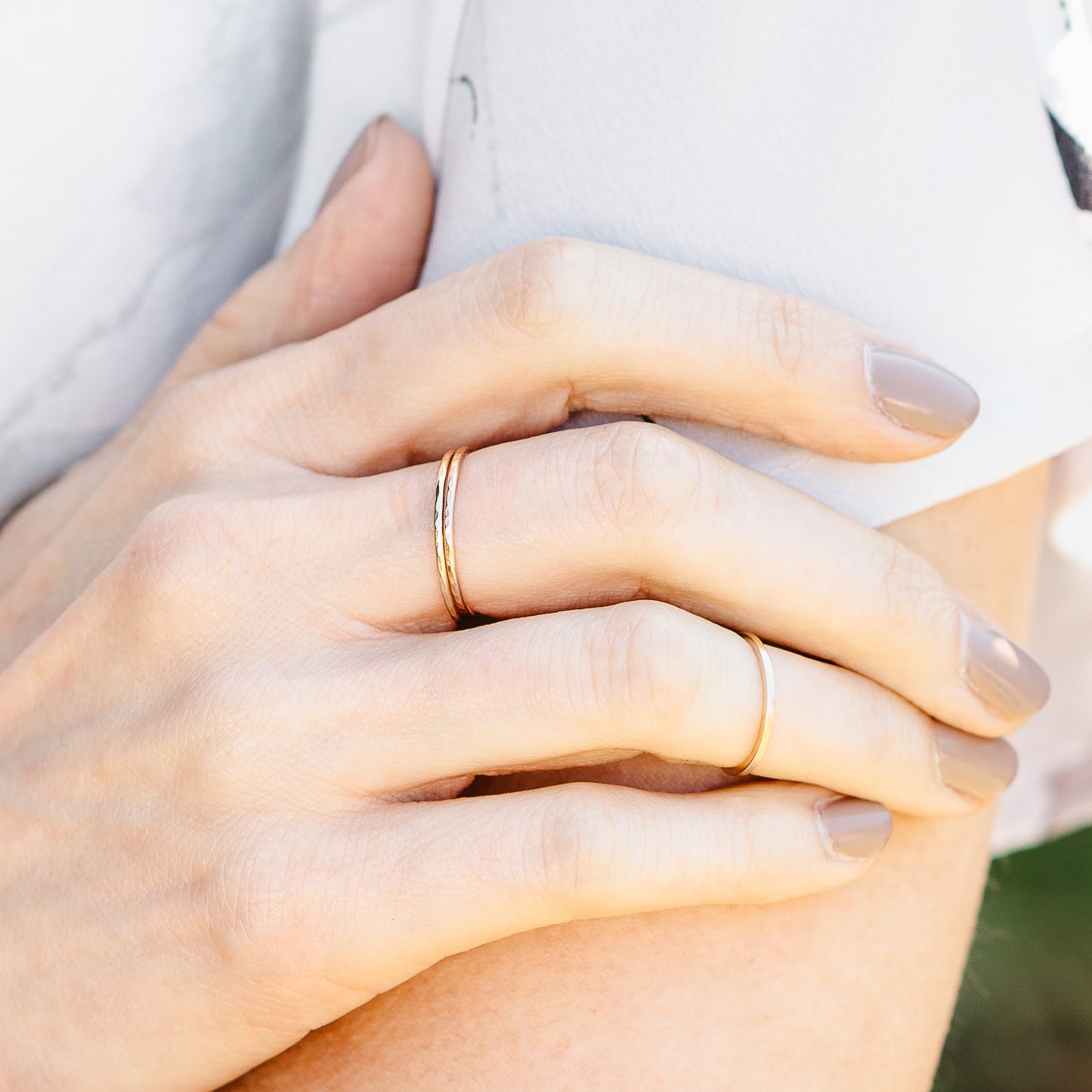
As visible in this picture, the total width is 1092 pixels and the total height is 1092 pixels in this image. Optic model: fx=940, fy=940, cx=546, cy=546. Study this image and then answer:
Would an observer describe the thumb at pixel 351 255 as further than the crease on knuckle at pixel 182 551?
Yes

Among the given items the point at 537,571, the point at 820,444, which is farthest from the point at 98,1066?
the point at 820,444

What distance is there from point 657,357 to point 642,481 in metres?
0.09

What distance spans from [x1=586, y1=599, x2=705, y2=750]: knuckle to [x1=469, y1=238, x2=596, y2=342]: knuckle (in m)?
0.22

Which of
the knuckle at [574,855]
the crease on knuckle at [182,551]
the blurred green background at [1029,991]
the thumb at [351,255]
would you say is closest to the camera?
the knuckle at [574,855]

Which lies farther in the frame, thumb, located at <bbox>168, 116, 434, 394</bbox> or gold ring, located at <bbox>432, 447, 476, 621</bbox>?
thumb, located at <bbox>168, 116, 434, 394</bbox>

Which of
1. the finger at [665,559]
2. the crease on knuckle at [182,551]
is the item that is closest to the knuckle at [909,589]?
the finger at [665,559]

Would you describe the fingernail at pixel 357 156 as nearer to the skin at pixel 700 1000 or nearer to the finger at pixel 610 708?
the finger at pixel 610 708

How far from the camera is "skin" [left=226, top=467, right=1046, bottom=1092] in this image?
673mm

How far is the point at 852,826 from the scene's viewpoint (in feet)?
2.30

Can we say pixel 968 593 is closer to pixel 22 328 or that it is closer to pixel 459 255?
pixel 459 255

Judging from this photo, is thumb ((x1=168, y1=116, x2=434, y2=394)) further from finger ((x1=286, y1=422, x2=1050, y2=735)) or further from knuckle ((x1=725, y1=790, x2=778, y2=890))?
knuckle ((x1=725, y1=790, x2=778, y2=890))

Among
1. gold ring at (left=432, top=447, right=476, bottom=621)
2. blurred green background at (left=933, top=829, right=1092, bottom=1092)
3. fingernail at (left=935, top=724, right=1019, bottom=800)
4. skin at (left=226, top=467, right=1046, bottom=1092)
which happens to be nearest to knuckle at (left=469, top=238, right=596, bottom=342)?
gold ring at (left=432, top=447, right=476, bottom=621)

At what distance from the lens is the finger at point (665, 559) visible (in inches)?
26.2

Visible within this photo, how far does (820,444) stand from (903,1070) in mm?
502
